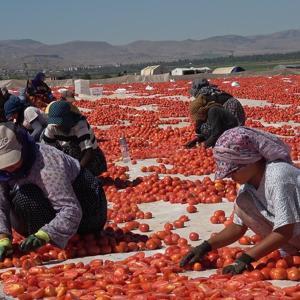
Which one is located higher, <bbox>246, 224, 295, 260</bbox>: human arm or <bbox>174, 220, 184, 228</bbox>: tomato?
<bbox>246, 224, 295, 260</bbox>: human arm

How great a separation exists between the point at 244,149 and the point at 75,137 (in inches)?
167

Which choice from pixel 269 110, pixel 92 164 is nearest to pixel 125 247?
pixel 92 164

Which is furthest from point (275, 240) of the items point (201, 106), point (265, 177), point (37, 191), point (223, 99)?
point (223, 99)

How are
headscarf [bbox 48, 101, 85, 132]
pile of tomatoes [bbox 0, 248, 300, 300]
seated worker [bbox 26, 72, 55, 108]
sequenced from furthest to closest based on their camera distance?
1. seated worker [bbox 26, 72, 55, 108]
2. headscarf [bbox 48, 101, 85, 132]
3. pile of tomatoes [bbox 0, 248, 300, 300]

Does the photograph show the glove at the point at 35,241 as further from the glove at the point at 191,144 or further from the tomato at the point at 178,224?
the glove at the point at 191,144

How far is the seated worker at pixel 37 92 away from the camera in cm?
996

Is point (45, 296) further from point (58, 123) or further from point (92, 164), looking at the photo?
point (92, 164)

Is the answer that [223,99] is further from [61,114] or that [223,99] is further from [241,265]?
[241,265]

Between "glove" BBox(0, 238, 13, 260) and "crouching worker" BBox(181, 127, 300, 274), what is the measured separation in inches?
72.0

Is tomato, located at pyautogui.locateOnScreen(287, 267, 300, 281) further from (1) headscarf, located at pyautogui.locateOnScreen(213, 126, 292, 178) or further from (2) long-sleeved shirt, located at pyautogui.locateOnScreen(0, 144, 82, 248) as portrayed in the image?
(2) long-sleeved shirt, located at pyautogui.locateOnScreen(0, 144, 82, 248)

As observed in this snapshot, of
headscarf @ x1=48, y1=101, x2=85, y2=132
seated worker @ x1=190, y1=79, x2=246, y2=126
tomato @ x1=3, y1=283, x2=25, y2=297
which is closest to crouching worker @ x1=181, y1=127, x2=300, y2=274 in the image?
tomato @ x1=3, y1=283, x2=25, y2=297

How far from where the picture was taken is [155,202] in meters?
7.67

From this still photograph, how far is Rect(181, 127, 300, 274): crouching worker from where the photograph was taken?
391 centimetres

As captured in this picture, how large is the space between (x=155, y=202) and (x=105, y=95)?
2140 centimetres
